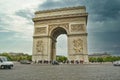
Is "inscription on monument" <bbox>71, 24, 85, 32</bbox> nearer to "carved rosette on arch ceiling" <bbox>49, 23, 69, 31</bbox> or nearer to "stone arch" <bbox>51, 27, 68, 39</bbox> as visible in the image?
"carved rosette on arch ceiling" <bbox>49, 23, 69, 31</bbox>

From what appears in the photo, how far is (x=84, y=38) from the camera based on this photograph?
37.2 m

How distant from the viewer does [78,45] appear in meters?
37.3

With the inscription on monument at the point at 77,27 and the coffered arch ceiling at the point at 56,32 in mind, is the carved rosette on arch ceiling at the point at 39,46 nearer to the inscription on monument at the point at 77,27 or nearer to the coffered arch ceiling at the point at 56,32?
the coffered arch ceiling at the point at 56,32

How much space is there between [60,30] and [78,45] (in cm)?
721

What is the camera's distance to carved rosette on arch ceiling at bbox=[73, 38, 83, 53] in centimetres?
3688

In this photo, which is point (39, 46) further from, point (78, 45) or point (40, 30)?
point (78, 45)

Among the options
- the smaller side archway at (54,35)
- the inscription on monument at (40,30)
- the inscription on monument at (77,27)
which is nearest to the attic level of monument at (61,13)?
the inscription on monument at (77,27)

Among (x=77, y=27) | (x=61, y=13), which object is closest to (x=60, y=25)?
(x=61, y=13)

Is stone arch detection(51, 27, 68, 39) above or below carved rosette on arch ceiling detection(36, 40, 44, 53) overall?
above

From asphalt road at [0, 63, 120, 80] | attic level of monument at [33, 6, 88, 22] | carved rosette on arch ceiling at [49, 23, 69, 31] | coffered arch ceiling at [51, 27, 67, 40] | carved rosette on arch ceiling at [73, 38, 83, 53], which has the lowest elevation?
asphalt road at [0, 63, 120, 80]

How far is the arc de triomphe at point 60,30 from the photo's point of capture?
122 feet

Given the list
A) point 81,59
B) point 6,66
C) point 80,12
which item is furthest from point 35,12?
point 6,66

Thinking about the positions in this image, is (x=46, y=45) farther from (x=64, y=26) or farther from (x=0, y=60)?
(x=0, y=60)

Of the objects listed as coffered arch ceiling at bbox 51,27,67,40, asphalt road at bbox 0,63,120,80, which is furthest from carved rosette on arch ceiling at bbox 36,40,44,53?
asphalt road at bbox 0,63,120,80
